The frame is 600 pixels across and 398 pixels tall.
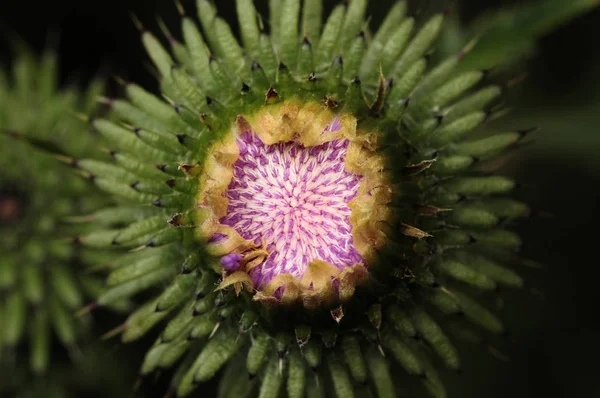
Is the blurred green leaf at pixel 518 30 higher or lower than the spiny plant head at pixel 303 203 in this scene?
higher

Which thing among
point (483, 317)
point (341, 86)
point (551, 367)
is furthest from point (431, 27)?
point (551, 367)

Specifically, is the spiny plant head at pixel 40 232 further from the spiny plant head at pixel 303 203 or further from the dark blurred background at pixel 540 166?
the spiny plant head at pixel 303 203

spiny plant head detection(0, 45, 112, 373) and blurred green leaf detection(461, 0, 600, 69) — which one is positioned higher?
blurred green leaf detection(461, 0, 600, 69)

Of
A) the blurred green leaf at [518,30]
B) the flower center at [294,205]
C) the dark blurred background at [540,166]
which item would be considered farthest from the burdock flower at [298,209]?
the dark blurred background at [540,166]

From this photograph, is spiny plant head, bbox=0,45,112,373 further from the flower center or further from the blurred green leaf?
the blurred green leaf

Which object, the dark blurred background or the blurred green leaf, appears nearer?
the blurred green leaf

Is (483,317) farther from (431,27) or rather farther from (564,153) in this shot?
(564,153)

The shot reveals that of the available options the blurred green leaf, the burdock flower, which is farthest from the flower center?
the blurred green leaf

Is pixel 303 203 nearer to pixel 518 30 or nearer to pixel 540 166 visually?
pixel 518 30
